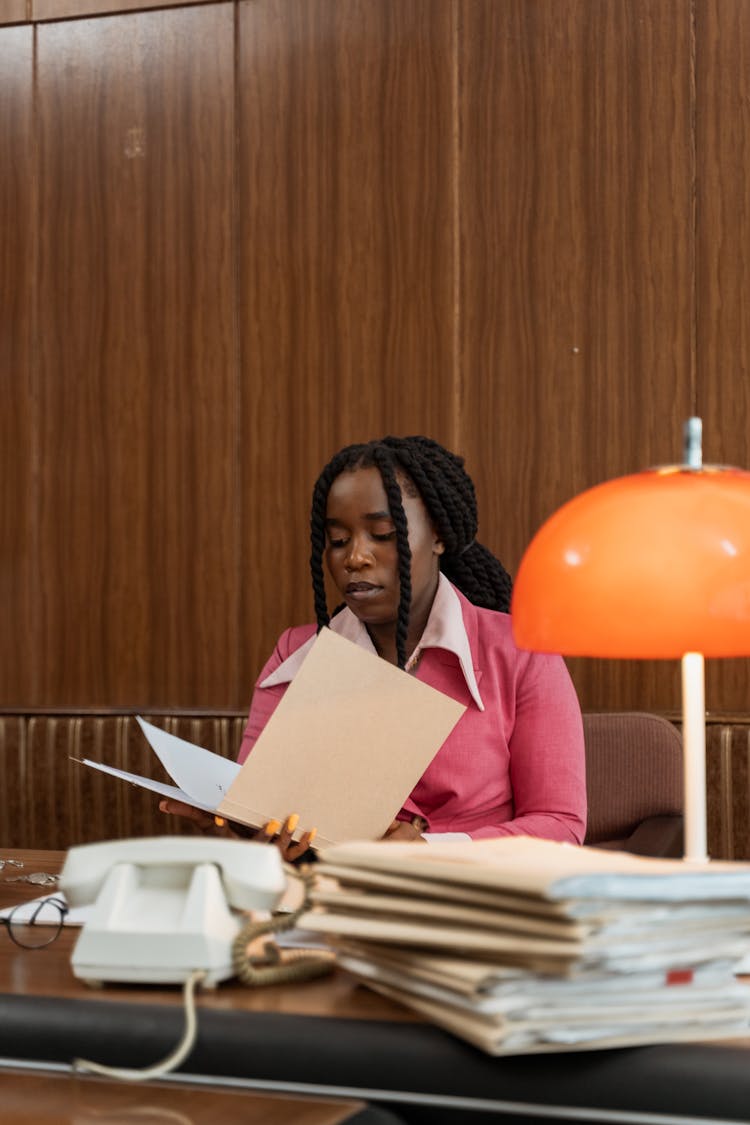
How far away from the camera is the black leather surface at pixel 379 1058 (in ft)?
3.70

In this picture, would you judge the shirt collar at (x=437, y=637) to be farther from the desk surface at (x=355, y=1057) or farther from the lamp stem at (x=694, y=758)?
the desk surface at (x=355, y=1057)

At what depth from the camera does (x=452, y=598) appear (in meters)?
2.64

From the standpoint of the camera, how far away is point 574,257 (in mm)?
4219

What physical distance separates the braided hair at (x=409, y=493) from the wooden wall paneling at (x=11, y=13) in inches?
113

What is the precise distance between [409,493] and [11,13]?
3064 mm

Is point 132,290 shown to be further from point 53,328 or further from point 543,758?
point 543,758

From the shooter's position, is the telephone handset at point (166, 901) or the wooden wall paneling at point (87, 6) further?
the wooden wall paneling at point (87, 6)

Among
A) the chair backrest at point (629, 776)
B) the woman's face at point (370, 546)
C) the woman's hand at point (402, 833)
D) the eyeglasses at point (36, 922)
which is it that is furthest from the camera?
the chair backrest at point (629, 776)

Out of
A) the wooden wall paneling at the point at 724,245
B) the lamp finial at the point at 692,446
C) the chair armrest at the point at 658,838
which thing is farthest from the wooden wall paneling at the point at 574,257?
the lamp finial at the point at 692,446

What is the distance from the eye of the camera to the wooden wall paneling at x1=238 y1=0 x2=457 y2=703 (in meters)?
4.35

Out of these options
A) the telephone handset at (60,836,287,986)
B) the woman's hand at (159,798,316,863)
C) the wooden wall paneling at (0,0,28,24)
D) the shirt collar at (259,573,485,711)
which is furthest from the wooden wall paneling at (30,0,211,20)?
the telephone handset at (60,836,287,986)

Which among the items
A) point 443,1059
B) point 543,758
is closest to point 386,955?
point 443,1059

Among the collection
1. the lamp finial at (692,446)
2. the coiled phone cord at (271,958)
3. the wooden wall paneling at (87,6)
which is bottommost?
the coiled phone cord at (271,958)

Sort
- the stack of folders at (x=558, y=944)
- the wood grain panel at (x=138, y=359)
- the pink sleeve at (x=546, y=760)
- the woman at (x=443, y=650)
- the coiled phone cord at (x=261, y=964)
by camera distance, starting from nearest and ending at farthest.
A: the stack of folders at (x=558, y=944) → the coiled phone cord at (x=261, y=964) → the pink sleeve at (x=546, y=760) → the woman at (x=443, y=650) → the wood grain panel at (x=138, y=359)
